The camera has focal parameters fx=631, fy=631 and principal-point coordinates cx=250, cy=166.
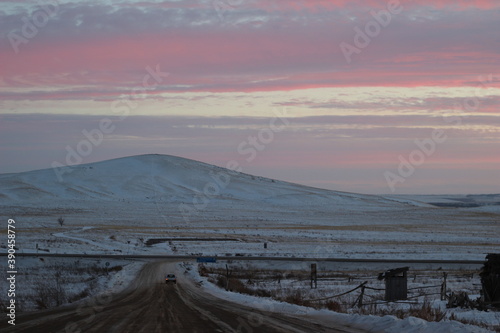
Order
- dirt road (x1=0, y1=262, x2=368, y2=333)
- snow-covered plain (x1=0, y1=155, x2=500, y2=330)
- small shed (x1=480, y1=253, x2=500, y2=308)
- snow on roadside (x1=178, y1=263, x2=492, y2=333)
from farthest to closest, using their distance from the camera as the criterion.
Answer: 1. snow-covered plain (x1=0, y1=155, x2=500, y2=330)
2. small shed (x1=480, y1=253, x2=500, y2=308)
3. dirt road (x1=0, y1=262, x2=368, y2=333)
4. snow on roadside (x1=178, y1=263, x2=492, y2=333)

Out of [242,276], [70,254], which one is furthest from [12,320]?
[70,254]

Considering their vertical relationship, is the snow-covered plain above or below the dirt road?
above

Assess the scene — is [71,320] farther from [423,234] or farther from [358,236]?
[423,234]

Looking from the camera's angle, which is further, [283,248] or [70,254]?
[283,248]

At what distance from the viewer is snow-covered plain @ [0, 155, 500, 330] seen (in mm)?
67938

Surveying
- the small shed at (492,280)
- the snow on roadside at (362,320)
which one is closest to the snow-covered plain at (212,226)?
the small shed at (492,280)

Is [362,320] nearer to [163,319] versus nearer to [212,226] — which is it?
[163,319]

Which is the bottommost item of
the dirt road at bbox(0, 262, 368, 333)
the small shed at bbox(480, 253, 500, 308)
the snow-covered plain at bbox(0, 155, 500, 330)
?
the dirt road at bbox(0, 262, 368, 333)

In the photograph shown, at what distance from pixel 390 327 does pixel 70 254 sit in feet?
158

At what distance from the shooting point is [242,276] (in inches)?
1654

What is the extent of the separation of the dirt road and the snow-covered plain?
1525 inches

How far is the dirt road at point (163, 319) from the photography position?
580 inches

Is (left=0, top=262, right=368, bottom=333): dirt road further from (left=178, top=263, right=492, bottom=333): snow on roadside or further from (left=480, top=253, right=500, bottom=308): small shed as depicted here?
(left=480, top=253, right=500, bottom=308): small shed

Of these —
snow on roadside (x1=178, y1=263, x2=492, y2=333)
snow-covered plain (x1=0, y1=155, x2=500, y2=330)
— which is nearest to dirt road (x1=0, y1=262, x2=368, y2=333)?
snow on roadside (x1=178, y1=263, x2=492, y2=333)
